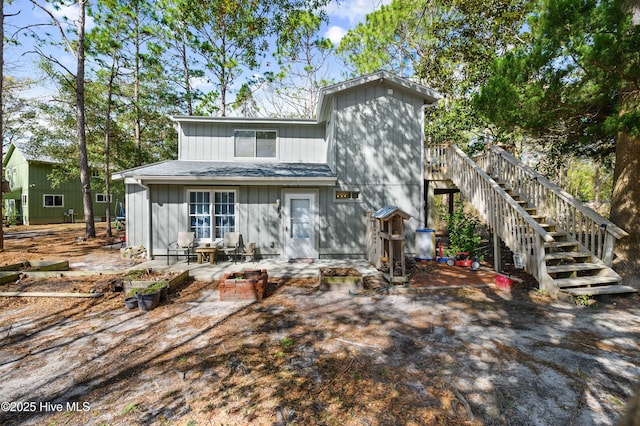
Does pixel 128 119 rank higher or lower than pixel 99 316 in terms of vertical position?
higher

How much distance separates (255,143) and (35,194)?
20.4m

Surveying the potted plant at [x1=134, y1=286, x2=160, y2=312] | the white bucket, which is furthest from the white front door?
the white bucket

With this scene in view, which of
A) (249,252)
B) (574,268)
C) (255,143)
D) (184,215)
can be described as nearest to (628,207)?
(574,268)

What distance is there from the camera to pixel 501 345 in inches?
148

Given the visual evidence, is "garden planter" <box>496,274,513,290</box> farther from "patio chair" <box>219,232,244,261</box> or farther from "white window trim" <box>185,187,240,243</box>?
"white window trim" <box>185,187,240,243</box>

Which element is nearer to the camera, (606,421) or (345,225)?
(606,421)

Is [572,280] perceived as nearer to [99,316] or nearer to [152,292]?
[152,292]

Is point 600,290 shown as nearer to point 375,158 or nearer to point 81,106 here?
point 375,158

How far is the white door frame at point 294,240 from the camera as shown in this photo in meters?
8.70

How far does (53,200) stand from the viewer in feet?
69.4

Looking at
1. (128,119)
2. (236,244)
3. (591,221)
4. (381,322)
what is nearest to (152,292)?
(236,244)

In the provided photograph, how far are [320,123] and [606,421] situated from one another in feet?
32.8

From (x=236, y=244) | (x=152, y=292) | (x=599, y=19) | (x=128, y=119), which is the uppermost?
(x=128, y=119)

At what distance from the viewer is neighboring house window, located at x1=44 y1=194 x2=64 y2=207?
2070 cm
